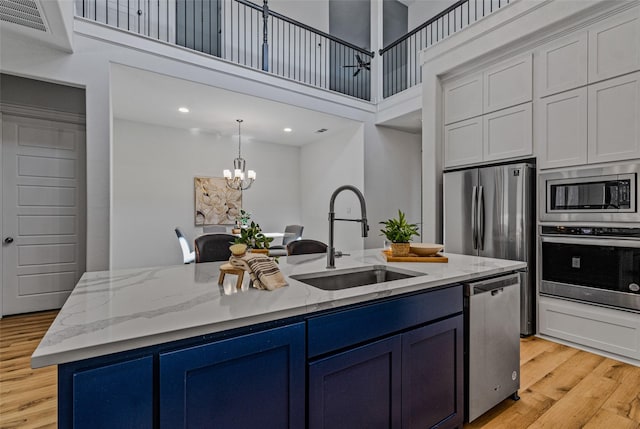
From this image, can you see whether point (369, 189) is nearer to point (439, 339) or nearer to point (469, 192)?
point (469, 192)

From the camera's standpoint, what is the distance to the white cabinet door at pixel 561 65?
2.76 m

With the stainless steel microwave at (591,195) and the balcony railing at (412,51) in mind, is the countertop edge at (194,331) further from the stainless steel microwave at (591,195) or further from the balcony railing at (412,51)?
the balcony railing at (412,51)

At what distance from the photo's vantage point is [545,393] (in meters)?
2.06

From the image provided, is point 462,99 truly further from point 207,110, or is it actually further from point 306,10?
point 306,10

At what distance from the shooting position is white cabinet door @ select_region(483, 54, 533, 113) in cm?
310

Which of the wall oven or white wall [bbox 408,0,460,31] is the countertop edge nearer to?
the wall oven

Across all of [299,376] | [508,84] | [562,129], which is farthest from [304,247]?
[508,84]

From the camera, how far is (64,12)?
271 cm

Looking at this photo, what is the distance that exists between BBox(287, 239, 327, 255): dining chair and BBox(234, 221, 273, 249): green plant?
745 mm

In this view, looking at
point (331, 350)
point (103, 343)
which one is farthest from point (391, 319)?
point (103, 343)

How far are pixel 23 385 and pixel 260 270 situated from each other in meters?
2.18

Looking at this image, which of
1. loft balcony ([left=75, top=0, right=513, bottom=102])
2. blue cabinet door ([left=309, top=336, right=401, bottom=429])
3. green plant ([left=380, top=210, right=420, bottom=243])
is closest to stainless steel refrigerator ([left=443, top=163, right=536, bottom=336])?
green plant ([left=380, top=210, right=420, bottom=243])

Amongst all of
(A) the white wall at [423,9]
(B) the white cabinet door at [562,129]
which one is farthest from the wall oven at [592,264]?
(A) the white wall at [423,9]

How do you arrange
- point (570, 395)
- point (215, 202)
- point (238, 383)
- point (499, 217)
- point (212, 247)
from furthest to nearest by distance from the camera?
1. point (215, 202)
2. point (499, 217)
3. point (212, 247)
4. point (570, 395)
5. point (238, 383)
